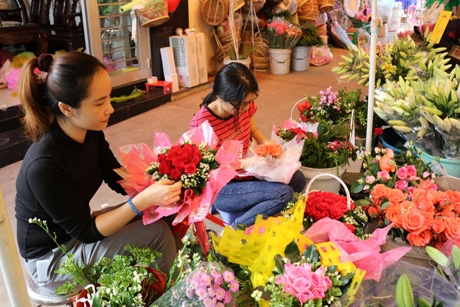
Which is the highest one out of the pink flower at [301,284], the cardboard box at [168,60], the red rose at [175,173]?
the red rose at [175,173]

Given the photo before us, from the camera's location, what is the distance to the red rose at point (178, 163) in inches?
50.4

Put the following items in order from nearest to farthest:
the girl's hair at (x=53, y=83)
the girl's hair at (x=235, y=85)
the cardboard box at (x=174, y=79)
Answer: the girl's hair at (x=53, y=83), the girl's hair at (x=235, y=85), the cardboard box at (x=174, y=79)

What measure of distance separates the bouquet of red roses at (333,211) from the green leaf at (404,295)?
45 centimetres

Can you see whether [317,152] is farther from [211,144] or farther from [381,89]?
[211,144]

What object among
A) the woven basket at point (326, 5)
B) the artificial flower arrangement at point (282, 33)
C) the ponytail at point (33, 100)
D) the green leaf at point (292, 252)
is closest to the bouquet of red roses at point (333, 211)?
the green leaf at point (292, 252)

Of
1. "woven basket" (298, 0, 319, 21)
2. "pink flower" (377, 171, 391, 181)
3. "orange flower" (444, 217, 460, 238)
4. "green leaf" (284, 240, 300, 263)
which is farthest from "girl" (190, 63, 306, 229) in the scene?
"woven basket" (298, 0, 319, 21)

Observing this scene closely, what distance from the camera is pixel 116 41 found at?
462 centimetres

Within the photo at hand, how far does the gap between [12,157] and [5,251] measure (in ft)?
9.33

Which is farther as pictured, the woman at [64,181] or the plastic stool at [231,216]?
the plastic stool at [231,216]

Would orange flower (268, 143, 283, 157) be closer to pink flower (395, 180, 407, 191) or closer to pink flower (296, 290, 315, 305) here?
pink flower (395, 180, 407, 191)

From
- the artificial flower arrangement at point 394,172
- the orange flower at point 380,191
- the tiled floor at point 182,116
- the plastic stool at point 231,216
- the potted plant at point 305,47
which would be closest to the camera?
the orange flower at point 380,191

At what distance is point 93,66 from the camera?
4.41ft

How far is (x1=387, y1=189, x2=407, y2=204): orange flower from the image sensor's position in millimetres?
1378

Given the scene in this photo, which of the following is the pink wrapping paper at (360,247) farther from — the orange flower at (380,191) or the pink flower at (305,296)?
the orange flower at (380,191)
